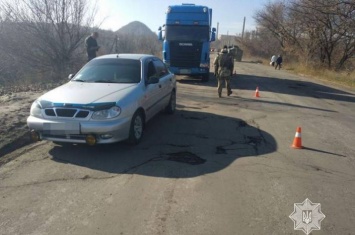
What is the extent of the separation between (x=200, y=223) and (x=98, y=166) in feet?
7.27

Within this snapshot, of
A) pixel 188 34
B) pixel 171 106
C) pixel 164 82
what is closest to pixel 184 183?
pixel 164 82

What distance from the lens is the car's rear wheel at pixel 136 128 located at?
6.28 metres

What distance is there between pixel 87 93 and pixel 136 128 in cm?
106

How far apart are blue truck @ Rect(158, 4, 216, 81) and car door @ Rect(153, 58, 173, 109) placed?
7.49 meters

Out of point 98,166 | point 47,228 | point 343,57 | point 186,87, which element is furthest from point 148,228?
point 343,57

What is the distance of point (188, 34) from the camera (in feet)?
53.9

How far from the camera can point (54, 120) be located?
18.9 feet

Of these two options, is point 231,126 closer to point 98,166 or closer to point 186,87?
point 98,166

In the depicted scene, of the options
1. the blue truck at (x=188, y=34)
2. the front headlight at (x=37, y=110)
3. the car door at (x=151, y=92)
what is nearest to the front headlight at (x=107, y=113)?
the front headlight at (x=37, y=110)

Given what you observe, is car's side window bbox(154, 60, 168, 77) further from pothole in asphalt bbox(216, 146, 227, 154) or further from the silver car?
pothole in asphalt bbox(216, 146, 227, 154)

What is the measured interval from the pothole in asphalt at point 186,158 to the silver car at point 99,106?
825 millimetres

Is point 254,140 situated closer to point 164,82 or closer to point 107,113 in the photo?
point 164,82

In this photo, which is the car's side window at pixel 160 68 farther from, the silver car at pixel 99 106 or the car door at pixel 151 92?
the silver car at pixel 99 106

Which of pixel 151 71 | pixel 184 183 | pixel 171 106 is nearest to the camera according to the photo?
pixel 184 183
